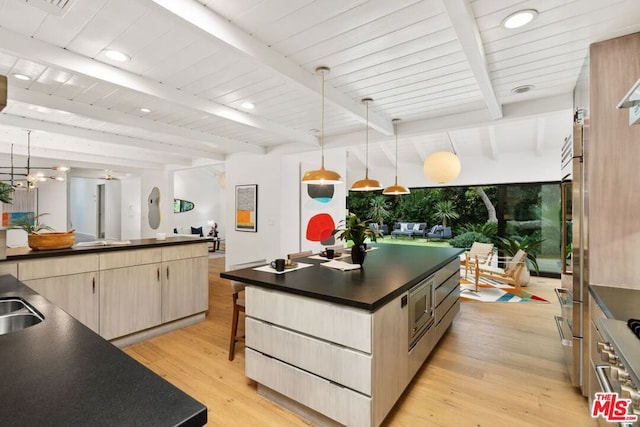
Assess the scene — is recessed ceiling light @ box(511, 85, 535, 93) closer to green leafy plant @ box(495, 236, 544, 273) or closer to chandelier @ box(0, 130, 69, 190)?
green leafy plant @ box(495, 236, 544, 273)

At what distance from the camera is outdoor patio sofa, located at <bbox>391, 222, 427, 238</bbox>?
9180mm

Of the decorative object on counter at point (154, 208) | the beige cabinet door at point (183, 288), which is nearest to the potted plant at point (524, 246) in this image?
the beige cabinet door at point (183, 288)

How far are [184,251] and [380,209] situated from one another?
7.39 metres

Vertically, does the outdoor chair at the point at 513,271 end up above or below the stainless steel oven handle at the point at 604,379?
below

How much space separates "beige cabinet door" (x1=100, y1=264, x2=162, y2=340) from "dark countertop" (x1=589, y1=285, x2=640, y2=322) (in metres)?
Result: 3.71

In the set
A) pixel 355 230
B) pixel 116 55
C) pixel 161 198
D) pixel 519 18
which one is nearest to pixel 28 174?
pixel 161 198

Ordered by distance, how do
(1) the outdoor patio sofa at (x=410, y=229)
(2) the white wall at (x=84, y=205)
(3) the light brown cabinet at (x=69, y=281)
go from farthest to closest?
(2) the white wall at (x=84, y=205) < (1) the outdoor patio sofa at (x=410, y=229) < (3) the light brown cabinet at (x=69, y=281)

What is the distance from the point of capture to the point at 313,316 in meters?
1.96

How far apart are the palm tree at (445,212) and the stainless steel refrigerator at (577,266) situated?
6.26 m

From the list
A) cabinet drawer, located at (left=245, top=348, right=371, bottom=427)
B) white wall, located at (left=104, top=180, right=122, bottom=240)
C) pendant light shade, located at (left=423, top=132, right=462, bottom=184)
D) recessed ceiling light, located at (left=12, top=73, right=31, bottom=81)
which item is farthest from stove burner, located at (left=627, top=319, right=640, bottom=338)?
white wall, located at (left=104, top=180, right=122, bottom=240)

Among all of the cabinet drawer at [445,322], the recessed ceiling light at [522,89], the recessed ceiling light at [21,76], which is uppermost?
the recessed ceiling light at [522,89]

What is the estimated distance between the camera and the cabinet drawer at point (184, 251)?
3.47 meters

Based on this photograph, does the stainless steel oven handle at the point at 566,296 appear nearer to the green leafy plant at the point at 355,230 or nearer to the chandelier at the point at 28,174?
the green leafy plant at the point at 355,230

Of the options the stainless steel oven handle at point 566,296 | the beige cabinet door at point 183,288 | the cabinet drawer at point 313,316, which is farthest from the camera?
the beige cabinet door at point 183,288
